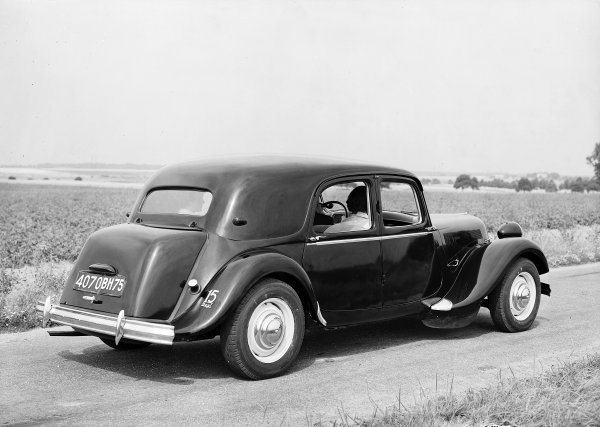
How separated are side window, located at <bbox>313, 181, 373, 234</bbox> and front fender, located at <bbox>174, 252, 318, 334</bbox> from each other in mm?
914

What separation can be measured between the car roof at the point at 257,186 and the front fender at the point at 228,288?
365 millimetres

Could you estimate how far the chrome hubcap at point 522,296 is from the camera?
813 centimetres

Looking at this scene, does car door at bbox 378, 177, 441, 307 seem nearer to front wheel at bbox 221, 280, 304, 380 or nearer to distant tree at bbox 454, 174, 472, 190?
front wheel at bbox 221, 280, 304, 380

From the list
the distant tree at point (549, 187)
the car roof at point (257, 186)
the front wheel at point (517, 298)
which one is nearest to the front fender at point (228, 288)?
the car roof at point (257, 186)

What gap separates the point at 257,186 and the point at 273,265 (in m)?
0.83

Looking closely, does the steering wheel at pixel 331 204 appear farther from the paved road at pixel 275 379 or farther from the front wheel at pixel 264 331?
the front wheel at pixel 264 331

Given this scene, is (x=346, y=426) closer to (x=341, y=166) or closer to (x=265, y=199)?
(x=265, y=199)

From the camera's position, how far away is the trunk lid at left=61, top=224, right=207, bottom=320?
6.04m

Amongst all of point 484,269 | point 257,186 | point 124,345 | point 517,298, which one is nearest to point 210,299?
point 257,186

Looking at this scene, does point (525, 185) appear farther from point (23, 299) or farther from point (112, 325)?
point (112, 325)

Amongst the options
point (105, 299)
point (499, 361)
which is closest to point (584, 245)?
point (499, 361)

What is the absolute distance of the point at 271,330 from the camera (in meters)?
6.17

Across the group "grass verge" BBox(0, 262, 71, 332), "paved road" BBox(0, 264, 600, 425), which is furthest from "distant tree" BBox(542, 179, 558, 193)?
"grass verge" BBox(0, 262, 71, 332)

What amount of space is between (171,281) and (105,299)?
60 centimetres
